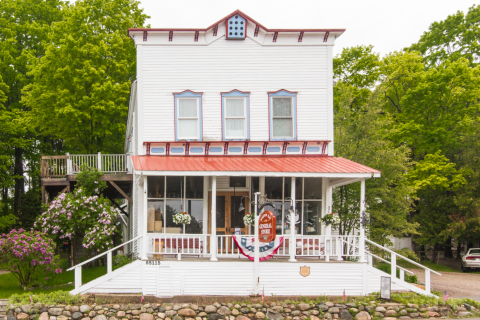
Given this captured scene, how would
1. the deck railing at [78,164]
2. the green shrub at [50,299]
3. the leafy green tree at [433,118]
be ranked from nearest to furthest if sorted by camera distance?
the green shrub at [50,299], the deck railing at [78,164], the leafy green tree at [433,118]

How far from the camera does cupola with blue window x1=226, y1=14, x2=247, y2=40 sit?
1694 centimetres

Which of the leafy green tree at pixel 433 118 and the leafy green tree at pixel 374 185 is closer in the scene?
the leafy green tree at pixel 374 185

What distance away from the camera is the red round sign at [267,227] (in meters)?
13.2

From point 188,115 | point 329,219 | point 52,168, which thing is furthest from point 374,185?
point 52,168

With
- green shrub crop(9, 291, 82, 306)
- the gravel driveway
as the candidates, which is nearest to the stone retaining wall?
green shrub crop(9, 291, 82, 306)

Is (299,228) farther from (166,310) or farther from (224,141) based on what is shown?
(166,310)

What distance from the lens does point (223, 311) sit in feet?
43.4

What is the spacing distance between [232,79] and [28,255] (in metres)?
9.06

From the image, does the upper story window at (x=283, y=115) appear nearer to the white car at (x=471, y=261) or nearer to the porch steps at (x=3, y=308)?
the porch steps at (x=3, y=308)

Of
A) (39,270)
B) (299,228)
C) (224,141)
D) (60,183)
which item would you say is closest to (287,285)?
(299,228)

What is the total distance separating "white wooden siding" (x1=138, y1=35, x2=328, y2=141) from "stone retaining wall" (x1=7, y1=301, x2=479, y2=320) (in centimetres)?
595

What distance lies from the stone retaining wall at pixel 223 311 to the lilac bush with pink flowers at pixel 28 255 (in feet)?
7.58

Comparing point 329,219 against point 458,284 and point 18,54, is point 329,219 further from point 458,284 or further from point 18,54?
point 18,54

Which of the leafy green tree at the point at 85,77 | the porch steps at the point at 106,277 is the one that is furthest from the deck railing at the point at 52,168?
Result: the porch steps at the point at 106,277
